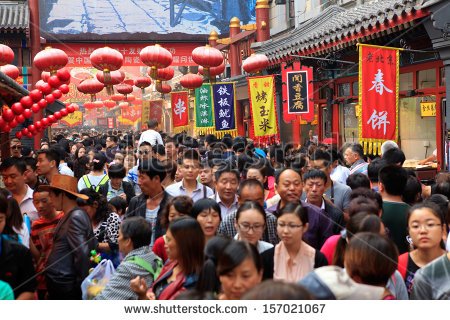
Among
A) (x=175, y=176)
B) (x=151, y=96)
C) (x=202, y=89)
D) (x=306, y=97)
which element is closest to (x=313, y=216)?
(x=175, y=176)

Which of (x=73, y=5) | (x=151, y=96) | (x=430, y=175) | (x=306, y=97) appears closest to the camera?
(x=430, y=175)

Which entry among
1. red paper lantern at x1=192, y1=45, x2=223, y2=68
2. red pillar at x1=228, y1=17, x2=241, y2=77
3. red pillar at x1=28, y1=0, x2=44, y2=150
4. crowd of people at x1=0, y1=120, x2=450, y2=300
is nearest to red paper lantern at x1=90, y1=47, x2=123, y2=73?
red paper lantern at x1=192, y1=45, x2=223, y2=68

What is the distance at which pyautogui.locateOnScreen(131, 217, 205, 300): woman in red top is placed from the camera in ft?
14.0

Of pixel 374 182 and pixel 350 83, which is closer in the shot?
pixel 374 182

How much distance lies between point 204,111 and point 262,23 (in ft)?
19.4

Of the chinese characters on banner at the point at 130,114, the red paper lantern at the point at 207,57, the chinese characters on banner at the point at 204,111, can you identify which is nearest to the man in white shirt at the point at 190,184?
the red paper lantern at the point at 207,57

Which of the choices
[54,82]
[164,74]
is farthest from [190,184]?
[164,74]

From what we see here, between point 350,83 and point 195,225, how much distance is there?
41.8 ft

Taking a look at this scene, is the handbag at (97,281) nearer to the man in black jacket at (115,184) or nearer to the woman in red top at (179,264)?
the woman in red top at (179,264)

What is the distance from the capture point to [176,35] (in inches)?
1015

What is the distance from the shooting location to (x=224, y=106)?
1772 centimetres

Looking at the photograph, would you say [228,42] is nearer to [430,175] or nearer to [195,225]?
[430,175]

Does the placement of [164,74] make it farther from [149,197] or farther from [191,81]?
[149,197]

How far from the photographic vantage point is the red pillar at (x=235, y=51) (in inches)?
1055
